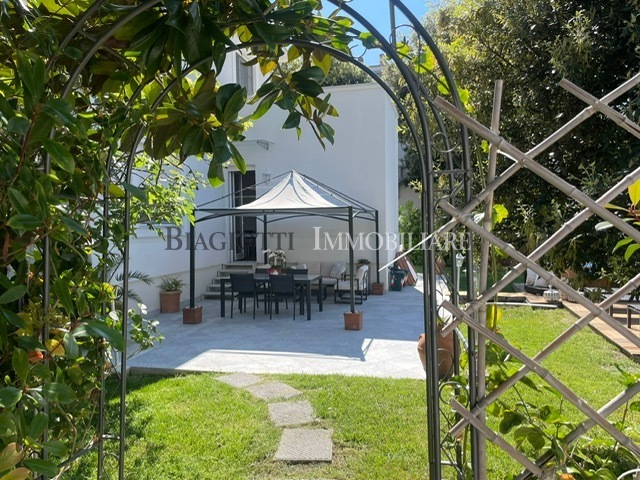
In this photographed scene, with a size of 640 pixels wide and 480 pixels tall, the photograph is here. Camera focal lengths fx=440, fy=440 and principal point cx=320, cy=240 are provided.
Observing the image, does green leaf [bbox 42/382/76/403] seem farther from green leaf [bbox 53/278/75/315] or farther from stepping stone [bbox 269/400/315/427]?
stepping stone [bbox 269/400/315/427]

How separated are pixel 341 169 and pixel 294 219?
69.2 inches

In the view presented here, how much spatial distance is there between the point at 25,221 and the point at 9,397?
0.33 metres

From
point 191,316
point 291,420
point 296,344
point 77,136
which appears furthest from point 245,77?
point 77,136

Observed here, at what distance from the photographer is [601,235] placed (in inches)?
99.9

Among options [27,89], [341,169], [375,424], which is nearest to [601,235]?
[375,424]

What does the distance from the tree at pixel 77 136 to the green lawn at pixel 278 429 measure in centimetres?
161

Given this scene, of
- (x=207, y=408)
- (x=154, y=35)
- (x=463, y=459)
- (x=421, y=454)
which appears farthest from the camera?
(x=207, y=408)

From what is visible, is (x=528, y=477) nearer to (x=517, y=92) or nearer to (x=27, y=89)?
(x=27, y=89)

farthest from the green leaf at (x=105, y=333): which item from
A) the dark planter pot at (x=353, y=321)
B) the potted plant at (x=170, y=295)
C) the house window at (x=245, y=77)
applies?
the house window at (x=245, y=77)

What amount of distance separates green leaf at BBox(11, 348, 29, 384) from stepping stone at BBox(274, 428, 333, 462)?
8.07ft

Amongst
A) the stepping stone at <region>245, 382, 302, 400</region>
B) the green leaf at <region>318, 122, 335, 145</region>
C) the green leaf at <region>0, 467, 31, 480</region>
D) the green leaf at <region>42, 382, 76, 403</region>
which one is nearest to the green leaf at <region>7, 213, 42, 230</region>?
the green leaf at <region>42, 382, 76, 403</region>

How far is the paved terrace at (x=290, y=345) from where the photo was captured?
5227 mm

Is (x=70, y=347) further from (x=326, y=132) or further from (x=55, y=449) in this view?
(x=326, y=132)

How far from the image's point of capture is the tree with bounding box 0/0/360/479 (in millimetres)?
906
